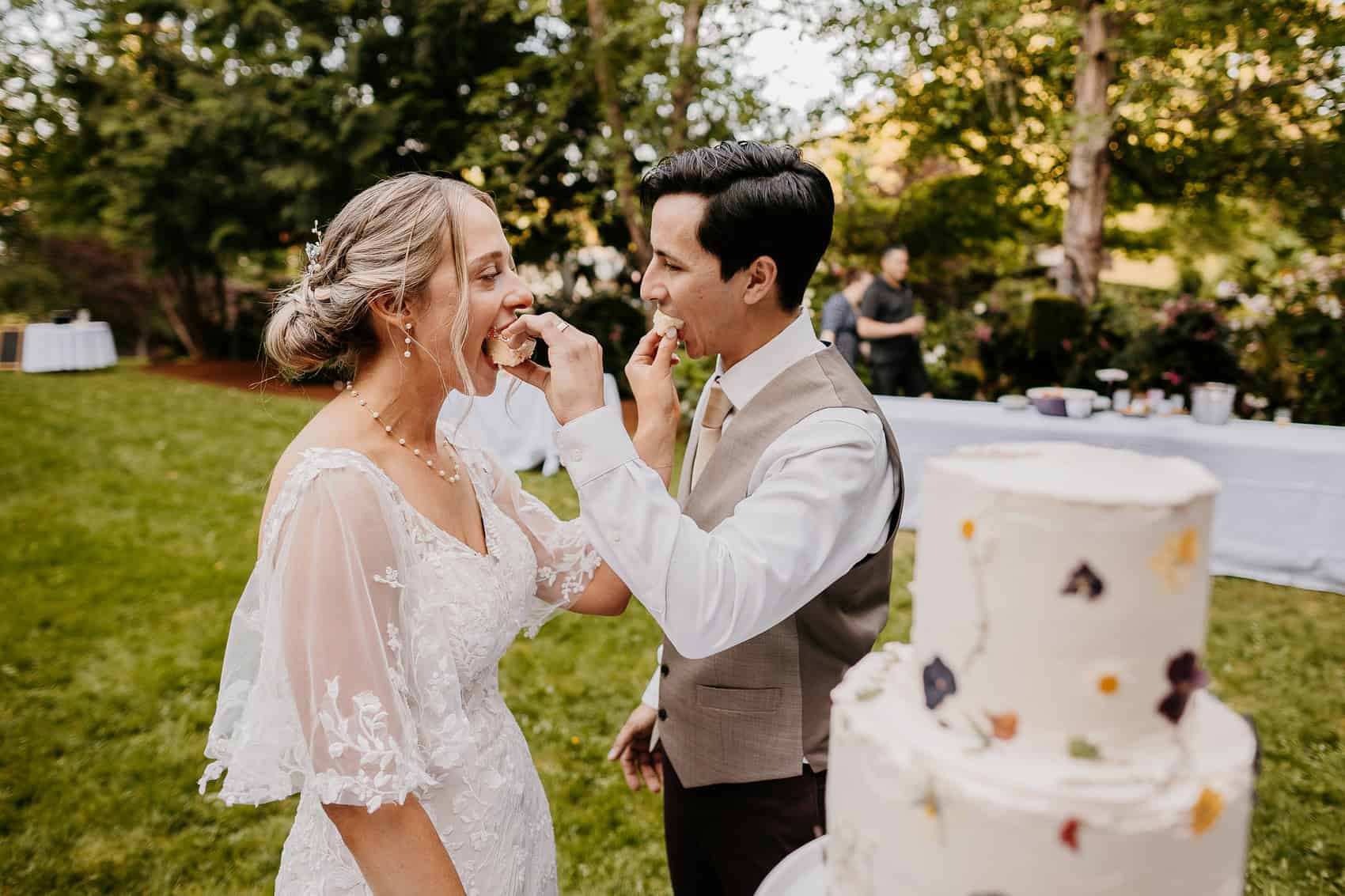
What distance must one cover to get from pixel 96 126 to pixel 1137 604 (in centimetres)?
1881

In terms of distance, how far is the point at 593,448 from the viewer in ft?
4.91

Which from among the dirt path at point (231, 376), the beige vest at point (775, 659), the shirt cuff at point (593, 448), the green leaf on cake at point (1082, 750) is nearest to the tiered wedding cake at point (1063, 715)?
the green leaf on cake at point (1082, 750)

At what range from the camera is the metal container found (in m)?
5.28

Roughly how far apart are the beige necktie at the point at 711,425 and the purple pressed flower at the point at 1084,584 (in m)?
1.08

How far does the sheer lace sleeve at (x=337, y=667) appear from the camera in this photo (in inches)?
59.4

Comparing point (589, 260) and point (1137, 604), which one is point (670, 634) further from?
point (589, 260)

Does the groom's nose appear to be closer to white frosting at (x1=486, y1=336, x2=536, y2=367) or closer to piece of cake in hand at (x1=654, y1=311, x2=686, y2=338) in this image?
piece of cake in hand at (x1=654, y1=311, x2=686, y2=338)

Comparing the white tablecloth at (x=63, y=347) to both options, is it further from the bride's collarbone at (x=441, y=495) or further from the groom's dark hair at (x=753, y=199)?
the groom's dark hair at (x=753, y=199)

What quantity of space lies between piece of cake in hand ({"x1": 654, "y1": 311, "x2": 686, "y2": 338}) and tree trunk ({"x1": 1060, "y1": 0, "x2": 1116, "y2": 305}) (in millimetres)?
6810

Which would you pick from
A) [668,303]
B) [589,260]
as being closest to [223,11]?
[589,260]

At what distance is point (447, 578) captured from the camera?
5.79 feet

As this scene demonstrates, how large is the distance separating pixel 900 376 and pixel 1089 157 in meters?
2.70

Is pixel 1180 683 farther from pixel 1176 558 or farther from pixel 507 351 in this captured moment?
pixel 507 351

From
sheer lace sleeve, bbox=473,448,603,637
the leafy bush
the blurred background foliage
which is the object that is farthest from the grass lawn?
the blurred background foliage
